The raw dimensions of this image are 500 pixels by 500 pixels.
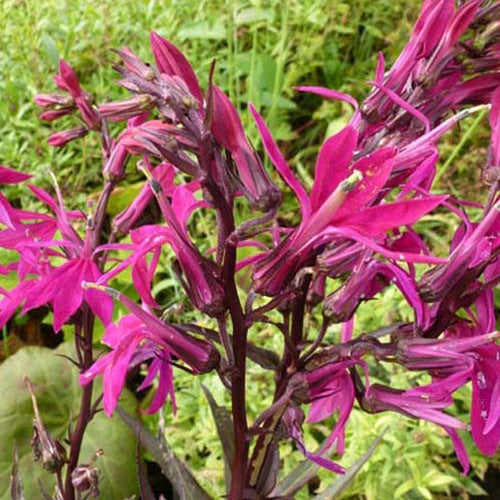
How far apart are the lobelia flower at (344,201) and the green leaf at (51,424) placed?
0.78 m

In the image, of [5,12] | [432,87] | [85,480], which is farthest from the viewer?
[5,12]

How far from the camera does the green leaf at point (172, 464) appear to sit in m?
0.81

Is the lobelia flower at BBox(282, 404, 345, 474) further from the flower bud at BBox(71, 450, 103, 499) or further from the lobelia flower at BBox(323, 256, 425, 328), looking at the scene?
the flower bud at BBox(71, 450, 103, 499)

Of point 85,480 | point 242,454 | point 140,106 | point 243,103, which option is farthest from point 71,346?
point 243,103

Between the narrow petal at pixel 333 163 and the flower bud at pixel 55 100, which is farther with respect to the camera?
the flower bud at pixel 55 100

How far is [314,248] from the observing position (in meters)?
0.61

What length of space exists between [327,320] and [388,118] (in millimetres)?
179

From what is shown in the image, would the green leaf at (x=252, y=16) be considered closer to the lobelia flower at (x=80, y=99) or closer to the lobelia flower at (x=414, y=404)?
the lobelia flower at (x=80, y=99)

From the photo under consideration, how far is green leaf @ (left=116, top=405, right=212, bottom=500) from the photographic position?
0.81 m

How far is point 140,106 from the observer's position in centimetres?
58

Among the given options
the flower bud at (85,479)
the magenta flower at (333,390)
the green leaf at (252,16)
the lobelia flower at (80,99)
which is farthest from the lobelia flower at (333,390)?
the green leaf at (252,16)

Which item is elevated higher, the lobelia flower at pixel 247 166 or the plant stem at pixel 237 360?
the lobelia flower at pixel 247 166

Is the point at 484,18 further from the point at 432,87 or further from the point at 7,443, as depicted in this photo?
the point at 7,443

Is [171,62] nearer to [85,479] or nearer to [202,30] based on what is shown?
Answer: [85,479]
